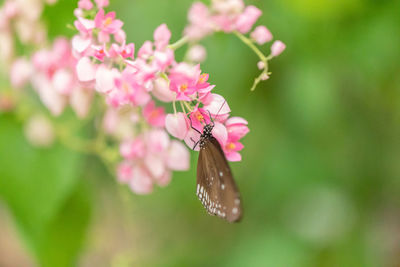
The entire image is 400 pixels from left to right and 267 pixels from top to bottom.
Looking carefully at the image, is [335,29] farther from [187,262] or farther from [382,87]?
[187,262]

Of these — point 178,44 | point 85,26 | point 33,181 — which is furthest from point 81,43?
point 33,181

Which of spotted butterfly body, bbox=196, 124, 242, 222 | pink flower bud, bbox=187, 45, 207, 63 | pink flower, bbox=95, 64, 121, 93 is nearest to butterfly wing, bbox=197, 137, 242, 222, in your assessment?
spotted butterfly body, bbox=196, 124, 242, 222

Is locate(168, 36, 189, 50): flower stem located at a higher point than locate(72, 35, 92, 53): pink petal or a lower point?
higher

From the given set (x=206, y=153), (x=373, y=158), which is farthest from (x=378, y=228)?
(x=206, y=153)

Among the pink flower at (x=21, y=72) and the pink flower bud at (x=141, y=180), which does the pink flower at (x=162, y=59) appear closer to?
the pink flower bud at (x=141, y=180)

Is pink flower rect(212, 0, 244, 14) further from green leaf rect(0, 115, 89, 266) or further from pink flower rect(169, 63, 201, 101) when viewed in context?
green leaf rect(0, 115, 89, 266)
